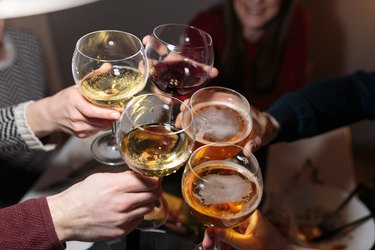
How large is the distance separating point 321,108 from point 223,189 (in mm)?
636

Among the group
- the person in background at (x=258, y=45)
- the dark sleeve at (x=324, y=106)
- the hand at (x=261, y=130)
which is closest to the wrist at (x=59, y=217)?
the hand at (x=261, y=130)

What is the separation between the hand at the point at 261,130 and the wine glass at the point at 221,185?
0.40ft

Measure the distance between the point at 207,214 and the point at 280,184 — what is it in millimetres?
606

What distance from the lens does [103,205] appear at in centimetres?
70

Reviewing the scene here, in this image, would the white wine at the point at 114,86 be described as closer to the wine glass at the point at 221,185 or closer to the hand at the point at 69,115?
the hand at the point at 69,115

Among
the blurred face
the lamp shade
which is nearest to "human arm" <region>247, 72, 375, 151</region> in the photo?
the blurred face

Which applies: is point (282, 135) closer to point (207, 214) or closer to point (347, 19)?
point (207, 214)

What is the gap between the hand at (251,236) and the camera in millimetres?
760

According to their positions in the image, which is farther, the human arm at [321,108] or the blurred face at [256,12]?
the blurred face at [256,12]

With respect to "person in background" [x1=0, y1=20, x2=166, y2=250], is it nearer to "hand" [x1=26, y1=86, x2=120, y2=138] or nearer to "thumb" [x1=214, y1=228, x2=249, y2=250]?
"hand" [x1=26, y1=86, x2=120, y2=138]

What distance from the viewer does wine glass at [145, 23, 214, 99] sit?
90 cm

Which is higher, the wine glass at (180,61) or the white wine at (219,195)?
the wine glass at (180,61)

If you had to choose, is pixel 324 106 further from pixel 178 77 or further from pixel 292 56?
pixel 292 56

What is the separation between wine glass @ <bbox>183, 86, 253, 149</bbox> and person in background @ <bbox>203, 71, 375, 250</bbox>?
0.11 m
